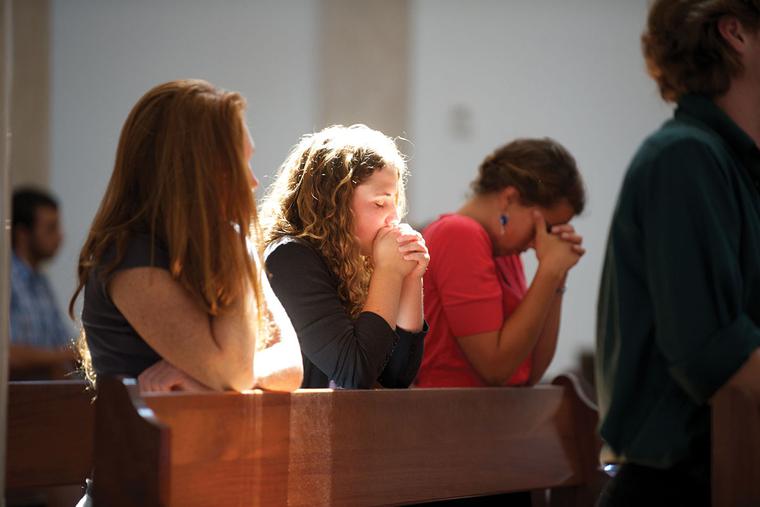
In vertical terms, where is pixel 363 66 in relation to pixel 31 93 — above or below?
above

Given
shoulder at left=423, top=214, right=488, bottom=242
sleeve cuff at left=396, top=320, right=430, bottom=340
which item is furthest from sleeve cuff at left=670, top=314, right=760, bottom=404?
shoulder at left=423, top=214, right=488, bottom=242

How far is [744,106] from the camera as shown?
1.60 m

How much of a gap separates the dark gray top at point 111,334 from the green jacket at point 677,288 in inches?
30.3

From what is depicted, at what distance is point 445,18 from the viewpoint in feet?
20.8

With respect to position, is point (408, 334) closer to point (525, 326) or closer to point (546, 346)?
point (525, 326)

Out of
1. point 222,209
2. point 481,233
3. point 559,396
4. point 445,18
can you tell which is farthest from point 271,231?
point 445,18

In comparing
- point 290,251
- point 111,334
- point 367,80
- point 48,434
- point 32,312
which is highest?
point 367,80

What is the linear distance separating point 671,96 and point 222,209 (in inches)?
31.4

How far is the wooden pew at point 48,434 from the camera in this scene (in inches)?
86.0

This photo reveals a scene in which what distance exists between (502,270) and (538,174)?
10.4 inches

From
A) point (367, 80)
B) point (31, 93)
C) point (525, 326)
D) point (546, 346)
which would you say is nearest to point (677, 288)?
point (525, 326)

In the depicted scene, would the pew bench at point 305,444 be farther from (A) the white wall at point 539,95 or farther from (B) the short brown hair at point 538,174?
(A) the white wall at point 539,95

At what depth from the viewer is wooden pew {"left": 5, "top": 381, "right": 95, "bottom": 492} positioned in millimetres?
2184

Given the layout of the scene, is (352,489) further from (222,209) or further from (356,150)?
(356,150)
